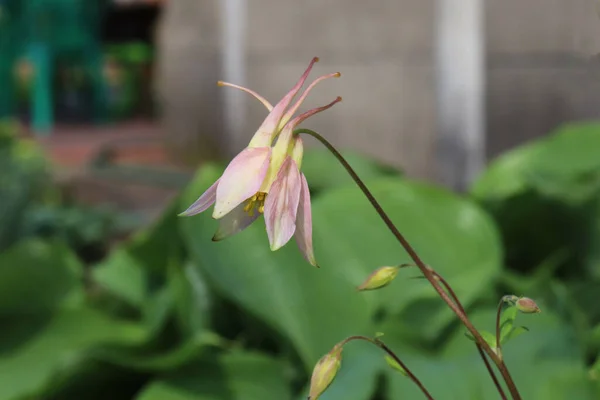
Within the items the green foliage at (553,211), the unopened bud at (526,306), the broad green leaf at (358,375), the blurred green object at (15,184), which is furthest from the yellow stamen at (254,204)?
the blurred green object at (15,184)

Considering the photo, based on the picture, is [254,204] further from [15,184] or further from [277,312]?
[15,184]

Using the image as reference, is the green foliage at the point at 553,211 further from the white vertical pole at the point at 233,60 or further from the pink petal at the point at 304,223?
the white vertical pole at the point at 233,60

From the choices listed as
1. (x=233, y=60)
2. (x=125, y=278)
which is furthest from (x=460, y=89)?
(x=125, y=278)

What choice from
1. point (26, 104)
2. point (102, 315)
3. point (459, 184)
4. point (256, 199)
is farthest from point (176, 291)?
point (26, 104)

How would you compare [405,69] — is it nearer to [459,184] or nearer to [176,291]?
[459,184]

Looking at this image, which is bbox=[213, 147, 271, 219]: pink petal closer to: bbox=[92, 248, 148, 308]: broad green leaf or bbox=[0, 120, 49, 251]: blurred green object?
bbox=[92, 248, 148, 308]: broad green leaf
